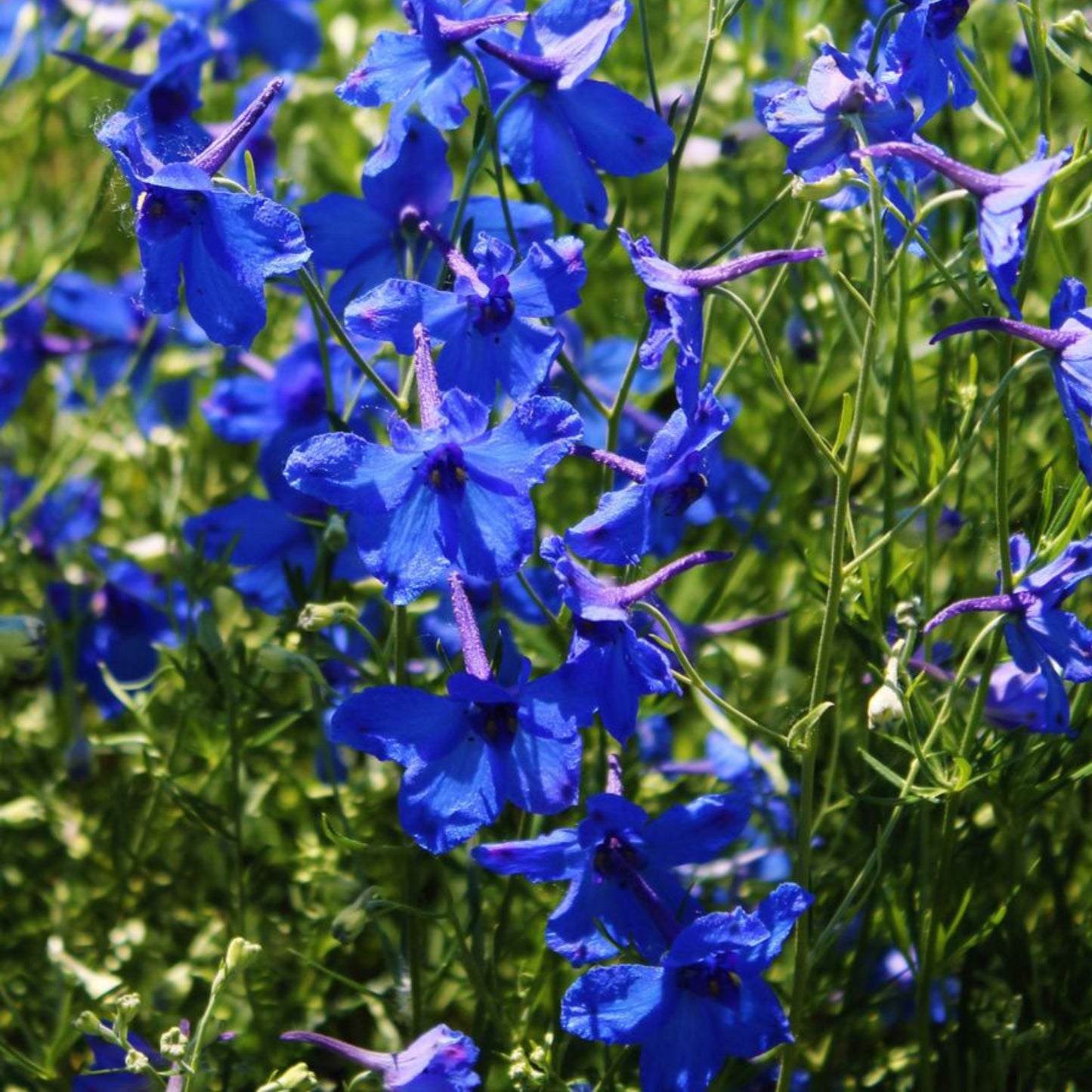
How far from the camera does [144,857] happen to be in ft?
5.65

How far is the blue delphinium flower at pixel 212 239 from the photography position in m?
1.16

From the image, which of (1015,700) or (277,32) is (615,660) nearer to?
(1015,700)

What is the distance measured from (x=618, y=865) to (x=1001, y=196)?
58 cm

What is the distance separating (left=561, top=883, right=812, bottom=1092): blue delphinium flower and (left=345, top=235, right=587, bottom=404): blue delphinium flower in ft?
1.43

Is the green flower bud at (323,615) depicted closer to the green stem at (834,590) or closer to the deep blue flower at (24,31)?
the green stem at (834,590)

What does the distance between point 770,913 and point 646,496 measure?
32 cm

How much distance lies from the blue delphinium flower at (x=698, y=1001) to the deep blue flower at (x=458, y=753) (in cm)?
14

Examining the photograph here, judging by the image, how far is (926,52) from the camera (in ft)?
4.13

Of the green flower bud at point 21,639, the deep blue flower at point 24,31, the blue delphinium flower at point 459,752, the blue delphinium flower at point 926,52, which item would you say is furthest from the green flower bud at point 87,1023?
the deep blue flower at point 24,31

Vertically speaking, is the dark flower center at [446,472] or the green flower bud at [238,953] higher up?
the dark flower center at [446,472]

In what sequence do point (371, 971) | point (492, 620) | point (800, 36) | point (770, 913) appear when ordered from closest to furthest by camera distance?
point (770, 913) < point (492, 620) < point (371, 971) < point (800, 36)

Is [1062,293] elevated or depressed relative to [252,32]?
depressed

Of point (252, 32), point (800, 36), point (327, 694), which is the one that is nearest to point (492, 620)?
point (327, 694)

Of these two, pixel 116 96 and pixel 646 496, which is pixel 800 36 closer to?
pixel 116 96
